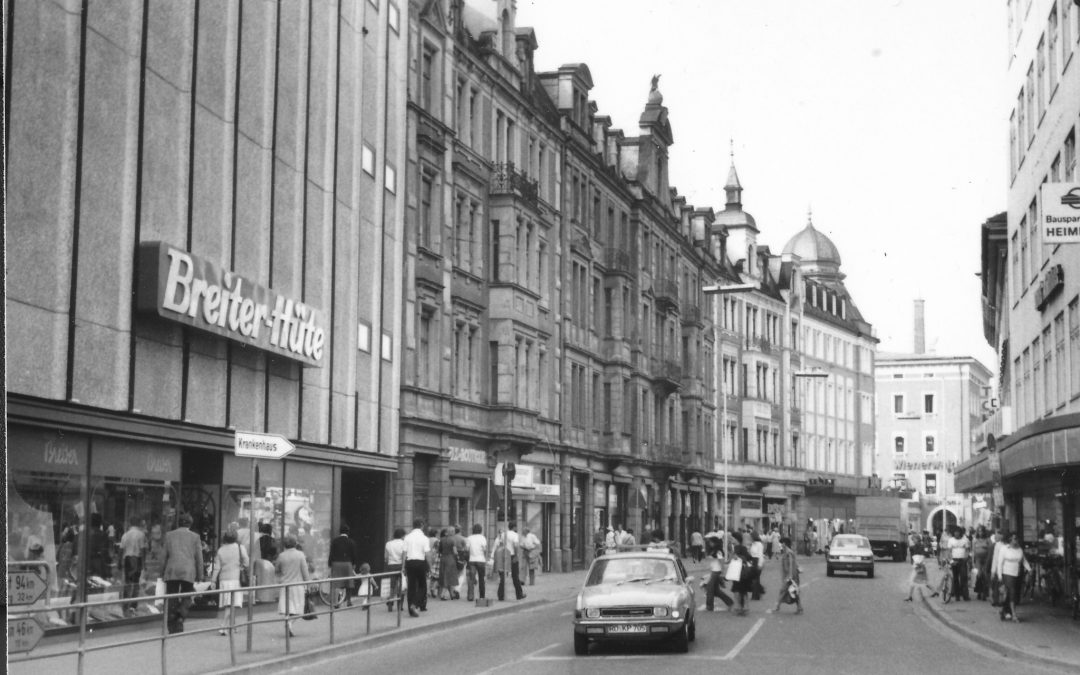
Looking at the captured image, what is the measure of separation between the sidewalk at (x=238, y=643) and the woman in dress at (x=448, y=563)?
10.4 ft

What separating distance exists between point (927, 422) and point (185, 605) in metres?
106

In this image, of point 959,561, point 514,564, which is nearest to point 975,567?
point 959,561

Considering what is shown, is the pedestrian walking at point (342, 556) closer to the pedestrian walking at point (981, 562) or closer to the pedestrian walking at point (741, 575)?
the pedestrian walking at point (741, 575)

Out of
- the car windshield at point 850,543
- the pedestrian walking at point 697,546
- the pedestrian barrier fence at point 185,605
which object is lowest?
the pedestrian walking at point 697,546

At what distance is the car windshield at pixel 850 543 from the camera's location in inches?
1960

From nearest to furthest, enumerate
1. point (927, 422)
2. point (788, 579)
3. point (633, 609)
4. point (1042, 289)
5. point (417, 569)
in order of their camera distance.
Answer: point (633, 609)
point (417, 569)
point (788, 579)
point (1042, 289)
point (927, 422)

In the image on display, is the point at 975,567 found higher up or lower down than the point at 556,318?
lower down

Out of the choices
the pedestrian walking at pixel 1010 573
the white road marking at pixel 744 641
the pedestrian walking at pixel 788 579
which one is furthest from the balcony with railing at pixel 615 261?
the white road marking at pixel 744 641

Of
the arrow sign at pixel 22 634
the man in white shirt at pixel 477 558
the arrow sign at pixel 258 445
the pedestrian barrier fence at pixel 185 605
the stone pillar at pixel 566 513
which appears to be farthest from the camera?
the stone pillar at pixel 566 513

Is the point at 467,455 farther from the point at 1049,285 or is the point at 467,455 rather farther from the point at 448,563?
the point at 1049,285

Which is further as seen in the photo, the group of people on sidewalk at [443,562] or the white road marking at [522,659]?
the group of people on sidewalk at [443,562]

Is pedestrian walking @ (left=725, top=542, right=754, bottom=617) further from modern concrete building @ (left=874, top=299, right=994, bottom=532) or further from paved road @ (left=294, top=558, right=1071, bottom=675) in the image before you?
modern concrete building @ (left=874, top=299, right=994, bottom=532)

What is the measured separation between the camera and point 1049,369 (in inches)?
1312

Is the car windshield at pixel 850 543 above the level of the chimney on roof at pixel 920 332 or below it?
below
